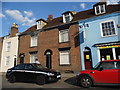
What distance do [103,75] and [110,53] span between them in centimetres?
682

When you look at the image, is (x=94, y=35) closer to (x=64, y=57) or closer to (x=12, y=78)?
(x=64, y=57)

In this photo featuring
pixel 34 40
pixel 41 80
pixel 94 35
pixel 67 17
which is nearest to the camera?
pixel 41 80

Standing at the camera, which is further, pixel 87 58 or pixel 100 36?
pixel 87 58

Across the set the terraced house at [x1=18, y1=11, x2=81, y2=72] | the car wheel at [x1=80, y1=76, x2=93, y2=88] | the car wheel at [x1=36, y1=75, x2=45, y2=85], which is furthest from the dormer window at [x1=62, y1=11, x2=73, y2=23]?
the car wheel at [x1=80, y1=76, x2=93, y2=88]

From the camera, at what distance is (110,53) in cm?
1283

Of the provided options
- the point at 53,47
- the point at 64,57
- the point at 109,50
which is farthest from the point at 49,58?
the point at 109,50

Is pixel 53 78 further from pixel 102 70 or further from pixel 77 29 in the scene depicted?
pixel 77 29

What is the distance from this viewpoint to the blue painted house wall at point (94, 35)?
41.7 feet

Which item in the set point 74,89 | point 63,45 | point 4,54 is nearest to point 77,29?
point 63,45

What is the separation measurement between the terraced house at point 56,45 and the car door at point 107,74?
7023mm

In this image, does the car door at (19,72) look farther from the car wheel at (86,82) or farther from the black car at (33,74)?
the car wheel at (86,82)

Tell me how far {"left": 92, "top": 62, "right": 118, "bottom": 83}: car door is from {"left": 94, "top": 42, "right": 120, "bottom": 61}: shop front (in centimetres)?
604

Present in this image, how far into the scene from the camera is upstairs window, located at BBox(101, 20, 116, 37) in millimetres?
12917

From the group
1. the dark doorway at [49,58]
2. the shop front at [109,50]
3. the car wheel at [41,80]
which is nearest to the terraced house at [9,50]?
the dark doorway at [49,58]
